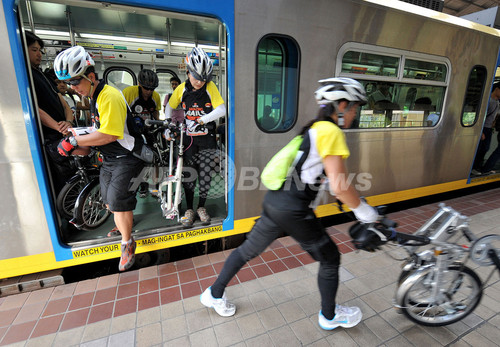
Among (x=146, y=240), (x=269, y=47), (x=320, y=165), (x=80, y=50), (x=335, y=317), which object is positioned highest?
(x=269, y=47)

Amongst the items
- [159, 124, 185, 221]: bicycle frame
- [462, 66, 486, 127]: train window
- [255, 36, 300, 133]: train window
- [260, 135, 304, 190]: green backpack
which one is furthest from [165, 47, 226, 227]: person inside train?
[462, 66, 486, 127]: train window

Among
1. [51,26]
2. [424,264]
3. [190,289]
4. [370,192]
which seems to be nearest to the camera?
[424,264]

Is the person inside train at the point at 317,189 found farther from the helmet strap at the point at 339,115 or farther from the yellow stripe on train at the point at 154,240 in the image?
the yellow stripe on train at the point at 154,240

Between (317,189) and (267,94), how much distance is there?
1.55 m

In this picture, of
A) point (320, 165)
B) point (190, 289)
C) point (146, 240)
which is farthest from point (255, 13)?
point (190, 289)

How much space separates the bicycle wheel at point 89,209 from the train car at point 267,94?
0.36 feet

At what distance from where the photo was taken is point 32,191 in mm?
2154

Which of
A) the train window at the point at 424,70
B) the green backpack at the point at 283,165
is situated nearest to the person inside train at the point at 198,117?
the green backpack at the point at 283,165

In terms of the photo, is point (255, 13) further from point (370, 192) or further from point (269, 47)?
point (370, 192)

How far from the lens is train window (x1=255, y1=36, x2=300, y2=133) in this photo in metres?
2.72

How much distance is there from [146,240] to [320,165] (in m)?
2.04

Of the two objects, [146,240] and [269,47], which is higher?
[269,47]

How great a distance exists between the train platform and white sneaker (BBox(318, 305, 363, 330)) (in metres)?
0.08

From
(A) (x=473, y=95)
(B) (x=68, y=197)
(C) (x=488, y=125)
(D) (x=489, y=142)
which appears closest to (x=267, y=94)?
(B) (x=68, y=197)
